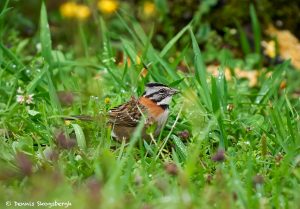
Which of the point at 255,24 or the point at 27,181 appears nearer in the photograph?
the point at 27,181

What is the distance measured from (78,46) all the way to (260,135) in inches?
133

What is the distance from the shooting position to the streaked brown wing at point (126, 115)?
632cm

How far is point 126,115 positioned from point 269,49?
137 inches

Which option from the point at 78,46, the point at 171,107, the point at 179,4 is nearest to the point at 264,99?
the point at 171,107

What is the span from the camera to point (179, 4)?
10.1 m

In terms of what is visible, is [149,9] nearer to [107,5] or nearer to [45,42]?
[107,5]

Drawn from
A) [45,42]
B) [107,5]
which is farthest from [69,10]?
[45,42]

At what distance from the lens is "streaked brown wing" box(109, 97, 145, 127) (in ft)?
20.7

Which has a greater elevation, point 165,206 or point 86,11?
point 165,206

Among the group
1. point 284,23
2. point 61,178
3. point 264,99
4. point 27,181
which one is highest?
point 61,178

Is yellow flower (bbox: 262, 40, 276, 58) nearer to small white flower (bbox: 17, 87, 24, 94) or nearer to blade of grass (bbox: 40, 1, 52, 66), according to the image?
blade of grass (bbox: 40, 1, 52, 66)

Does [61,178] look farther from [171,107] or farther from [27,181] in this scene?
[171,107]

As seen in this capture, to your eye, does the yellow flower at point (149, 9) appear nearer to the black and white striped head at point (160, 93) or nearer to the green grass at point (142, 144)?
the green grass at point (142, 144)

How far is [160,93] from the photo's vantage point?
6.44m
